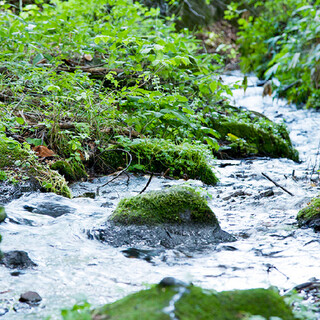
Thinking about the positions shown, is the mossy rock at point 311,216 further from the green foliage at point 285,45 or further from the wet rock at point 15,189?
the green foliage at point 285,45

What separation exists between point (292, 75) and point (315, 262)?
30.0 ft

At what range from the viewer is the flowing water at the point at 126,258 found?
176cm

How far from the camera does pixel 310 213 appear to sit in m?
2.78

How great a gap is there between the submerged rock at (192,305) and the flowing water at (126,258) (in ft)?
0.23

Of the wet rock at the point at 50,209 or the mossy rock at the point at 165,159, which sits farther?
the mossy rock at the point at 165,159

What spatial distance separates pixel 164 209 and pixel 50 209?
0.94 meters

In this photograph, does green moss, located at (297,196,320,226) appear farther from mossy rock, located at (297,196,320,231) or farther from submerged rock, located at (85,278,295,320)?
submerged rock, located at (85,278,295,320)

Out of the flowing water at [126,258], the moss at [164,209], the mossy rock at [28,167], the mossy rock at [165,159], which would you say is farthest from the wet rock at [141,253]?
the mossy rock at [165,159]

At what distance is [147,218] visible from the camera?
2545mm

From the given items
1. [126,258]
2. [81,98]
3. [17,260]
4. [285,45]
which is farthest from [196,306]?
[285,45]

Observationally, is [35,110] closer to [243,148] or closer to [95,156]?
[95,156]

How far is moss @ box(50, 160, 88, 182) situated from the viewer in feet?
12.5

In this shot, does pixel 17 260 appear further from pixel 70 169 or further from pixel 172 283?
pixel 70 169

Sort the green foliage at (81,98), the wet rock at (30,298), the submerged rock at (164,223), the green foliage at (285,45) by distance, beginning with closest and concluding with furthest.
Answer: the wet rock at (30,298) < the submerged rock at (164,223) < the green foliage at (81,98) < the green foliage at (285,45)
